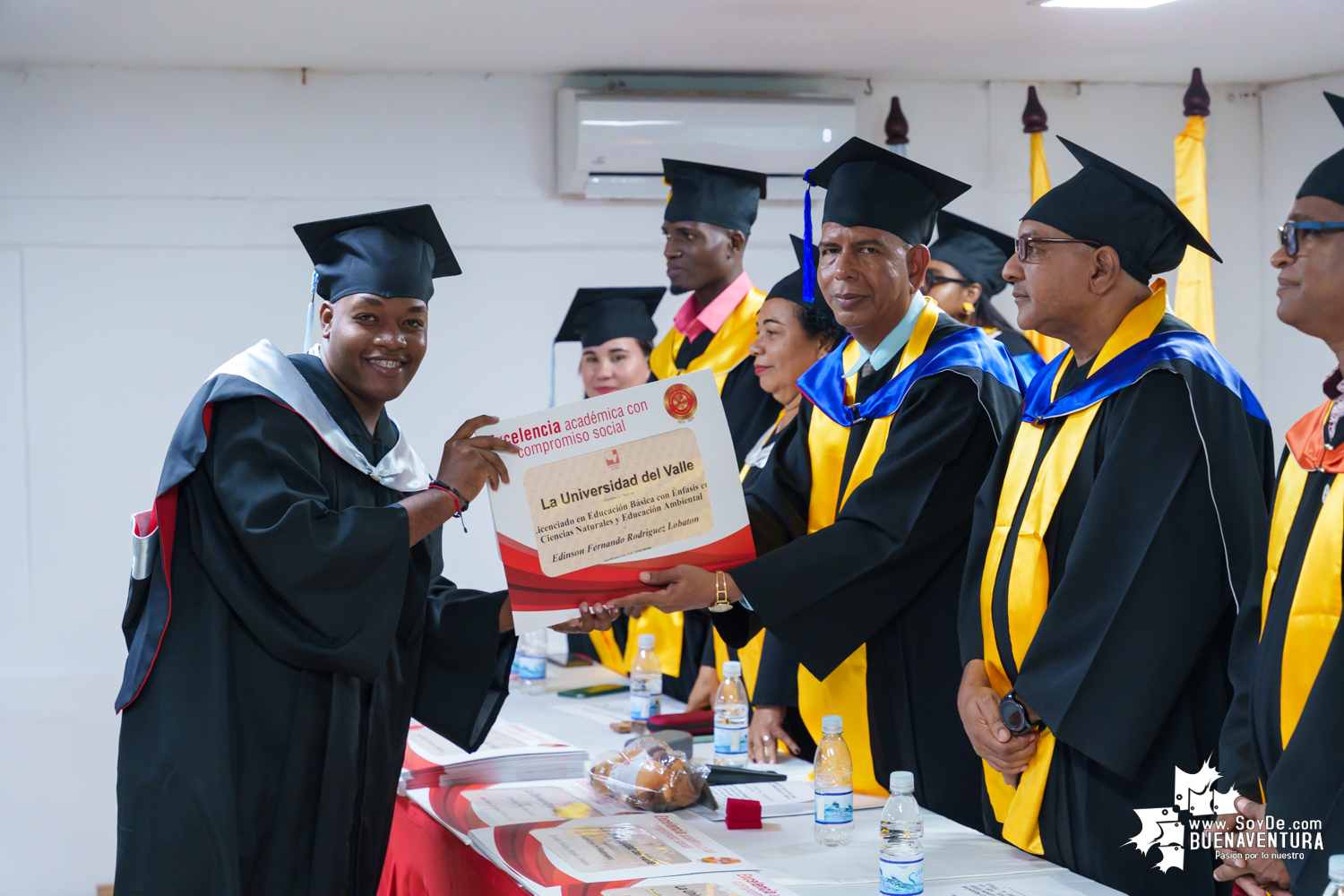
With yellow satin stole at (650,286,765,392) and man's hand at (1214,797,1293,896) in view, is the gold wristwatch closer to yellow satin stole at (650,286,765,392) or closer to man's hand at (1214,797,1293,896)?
man's hand at (1214,797,1293,896)

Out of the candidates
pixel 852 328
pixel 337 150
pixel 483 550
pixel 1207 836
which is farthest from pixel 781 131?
pixel 1207 836

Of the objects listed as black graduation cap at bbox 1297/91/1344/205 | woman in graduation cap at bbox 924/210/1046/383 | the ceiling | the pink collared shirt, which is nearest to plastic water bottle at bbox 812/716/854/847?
black graduation cap at bbox 1297/91/1344/205

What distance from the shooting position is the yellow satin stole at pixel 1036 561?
2.48 metres

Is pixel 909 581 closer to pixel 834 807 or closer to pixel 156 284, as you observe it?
pixel 834 807

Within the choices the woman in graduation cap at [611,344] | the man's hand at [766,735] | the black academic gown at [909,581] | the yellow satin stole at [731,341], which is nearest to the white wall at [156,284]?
the woman in graduation cap at [611,344]

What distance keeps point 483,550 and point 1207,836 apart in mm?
4101

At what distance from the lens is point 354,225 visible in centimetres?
258

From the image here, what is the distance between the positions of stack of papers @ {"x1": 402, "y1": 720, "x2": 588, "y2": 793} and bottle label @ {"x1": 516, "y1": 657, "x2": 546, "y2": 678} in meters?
1.01

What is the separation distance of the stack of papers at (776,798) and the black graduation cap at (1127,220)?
125cm

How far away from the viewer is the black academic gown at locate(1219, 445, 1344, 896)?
186 centimetres

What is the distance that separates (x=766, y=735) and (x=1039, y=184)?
3552 millimetres

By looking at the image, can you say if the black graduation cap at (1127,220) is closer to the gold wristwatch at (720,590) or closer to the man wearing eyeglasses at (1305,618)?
the man wearing eyeglasses at (1305,618)

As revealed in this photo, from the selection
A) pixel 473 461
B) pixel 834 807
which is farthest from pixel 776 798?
pixel 473 461

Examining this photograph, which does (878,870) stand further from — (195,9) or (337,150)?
(337,150)
